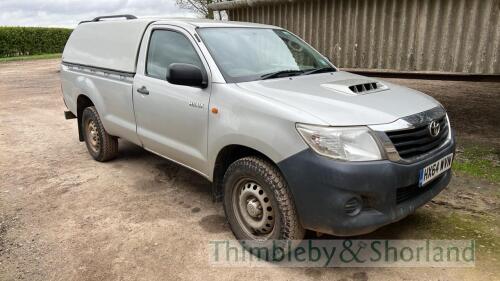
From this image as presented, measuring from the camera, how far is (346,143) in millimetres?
2615

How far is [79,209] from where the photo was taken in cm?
415

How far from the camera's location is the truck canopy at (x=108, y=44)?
451cm

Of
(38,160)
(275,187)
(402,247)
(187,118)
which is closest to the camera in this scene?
(275,187)

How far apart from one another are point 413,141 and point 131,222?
2631 millimetres

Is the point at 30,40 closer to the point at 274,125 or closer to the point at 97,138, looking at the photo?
the point at 97,138

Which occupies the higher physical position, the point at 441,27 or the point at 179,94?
the point at 441,27

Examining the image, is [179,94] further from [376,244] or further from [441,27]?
[441,27]

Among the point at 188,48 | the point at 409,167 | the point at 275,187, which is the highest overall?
the point at 188,48

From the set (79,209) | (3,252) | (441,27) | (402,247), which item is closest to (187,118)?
(79,209)

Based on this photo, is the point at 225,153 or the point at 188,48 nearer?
the point at 225,153

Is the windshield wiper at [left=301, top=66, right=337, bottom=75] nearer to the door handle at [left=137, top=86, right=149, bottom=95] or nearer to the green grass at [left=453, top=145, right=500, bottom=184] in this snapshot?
the door handle at [left=137, top=86, right=149, bottom=95]

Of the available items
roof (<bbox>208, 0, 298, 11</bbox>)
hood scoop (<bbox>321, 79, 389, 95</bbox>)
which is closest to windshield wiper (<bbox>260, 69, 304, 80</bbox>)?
hood scoop (<bbox>321, 79, 389, 95</bbox>)

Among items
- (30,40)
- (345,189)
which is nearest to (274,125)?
(345,189)

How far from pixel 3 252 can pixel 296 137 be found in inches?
105
